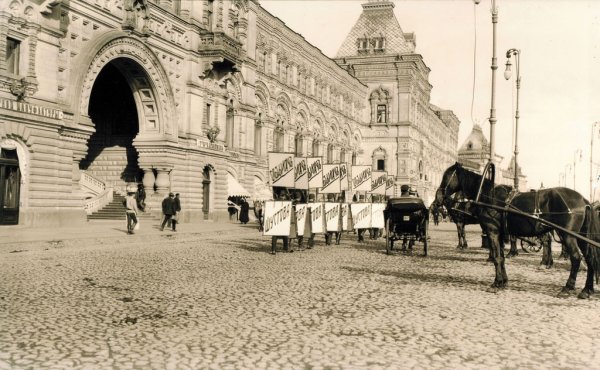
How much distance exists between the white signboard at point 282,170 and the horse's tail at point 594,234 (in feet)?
31.2

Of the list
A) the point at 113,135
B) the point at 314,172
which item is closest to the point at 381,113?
the point at 113,135

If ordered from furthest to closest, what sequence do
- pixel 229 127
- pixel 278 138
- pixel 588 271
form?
pixel 278 138 < pixel 229 127 < pixel 588 271

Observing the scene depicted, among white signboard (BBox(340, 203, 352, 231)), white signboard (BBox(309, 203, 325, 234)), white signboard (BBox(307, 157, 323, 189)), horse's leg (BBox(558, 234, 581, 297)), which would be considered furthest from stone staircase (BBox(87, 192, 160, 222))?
horse's leg (BBox(558, 234, 581, 297))

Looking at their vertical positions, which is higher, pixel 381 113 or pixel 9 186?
pixel 381 113

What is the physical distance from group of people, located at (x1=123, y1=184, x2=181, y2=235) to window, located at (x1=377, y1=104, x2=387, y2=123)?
4671cm

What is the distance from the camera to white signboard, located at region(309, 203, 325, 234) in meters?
18.1

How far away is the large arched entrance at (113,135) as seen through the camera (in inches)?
1257

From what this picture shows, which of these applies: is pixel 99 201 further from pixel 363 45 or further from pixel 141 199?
pixel 363 45

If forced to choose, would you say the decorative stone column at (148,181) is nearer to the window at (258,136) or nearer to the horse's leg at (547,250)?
the window at (258,136)

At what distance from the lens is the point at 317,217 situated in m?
18.4

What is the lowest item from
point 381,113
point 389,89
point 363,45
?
point 381,113

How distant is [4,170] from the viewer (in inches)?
766

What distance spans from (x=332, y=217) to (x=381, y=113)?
179 ft

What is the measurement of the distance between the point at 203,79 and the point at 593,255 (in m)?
25.7
